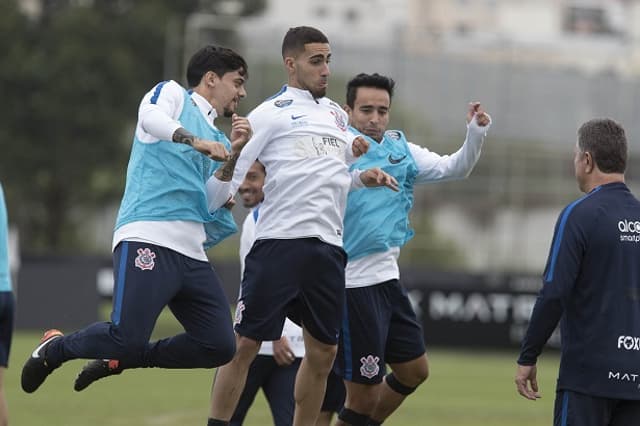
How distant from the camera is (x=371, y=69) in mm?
34156

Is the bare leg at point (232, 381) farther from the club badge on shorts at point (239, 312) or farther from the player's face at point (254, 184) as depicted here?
the player's face at point (254, 184)

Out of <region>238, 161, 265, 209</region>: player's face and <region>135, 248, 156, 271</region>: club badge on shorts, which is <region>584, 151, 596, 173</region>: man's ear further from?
<region>135, 248, 156, 271</region>: club badge on shorts

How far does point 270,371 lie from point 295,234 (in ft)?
5.67

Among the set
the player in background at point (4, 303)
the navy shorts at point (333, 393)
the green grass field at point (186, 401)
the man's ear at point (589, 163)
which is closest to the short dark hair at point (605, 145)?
the man's ear at point (589, 163)

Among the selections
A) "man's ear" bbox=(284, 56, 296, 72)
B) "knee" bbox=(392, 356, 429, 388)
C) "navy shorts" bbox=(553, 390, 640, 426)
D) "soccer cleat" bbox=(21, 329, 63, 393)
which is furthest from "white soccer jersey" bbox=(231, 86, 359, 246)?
"navy shorts" bbox=(553, 390, 640, 426)

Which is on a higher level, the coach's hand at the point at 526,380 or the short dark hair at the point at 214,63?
the short dark hair at the point at 214,63

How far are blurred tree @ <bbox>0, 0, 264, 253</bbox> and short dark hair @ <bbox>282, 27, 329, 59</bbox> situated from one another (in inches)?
1137

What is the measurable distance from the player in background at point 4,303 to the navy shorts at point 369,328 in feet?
8.31

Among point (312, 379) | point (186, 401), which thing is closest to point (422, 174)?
point (312, 379)

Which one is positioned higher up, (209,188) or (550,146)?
(209,188)

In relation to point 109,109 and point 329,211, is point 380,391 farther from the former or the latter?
point 109,109

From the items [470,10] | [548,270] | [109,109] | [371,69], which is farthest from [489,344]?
[470,10]

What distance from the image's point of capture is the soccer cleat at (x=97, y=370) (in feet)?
30.8

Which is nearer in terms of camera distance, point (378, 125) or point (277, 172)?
point (277, 172)
